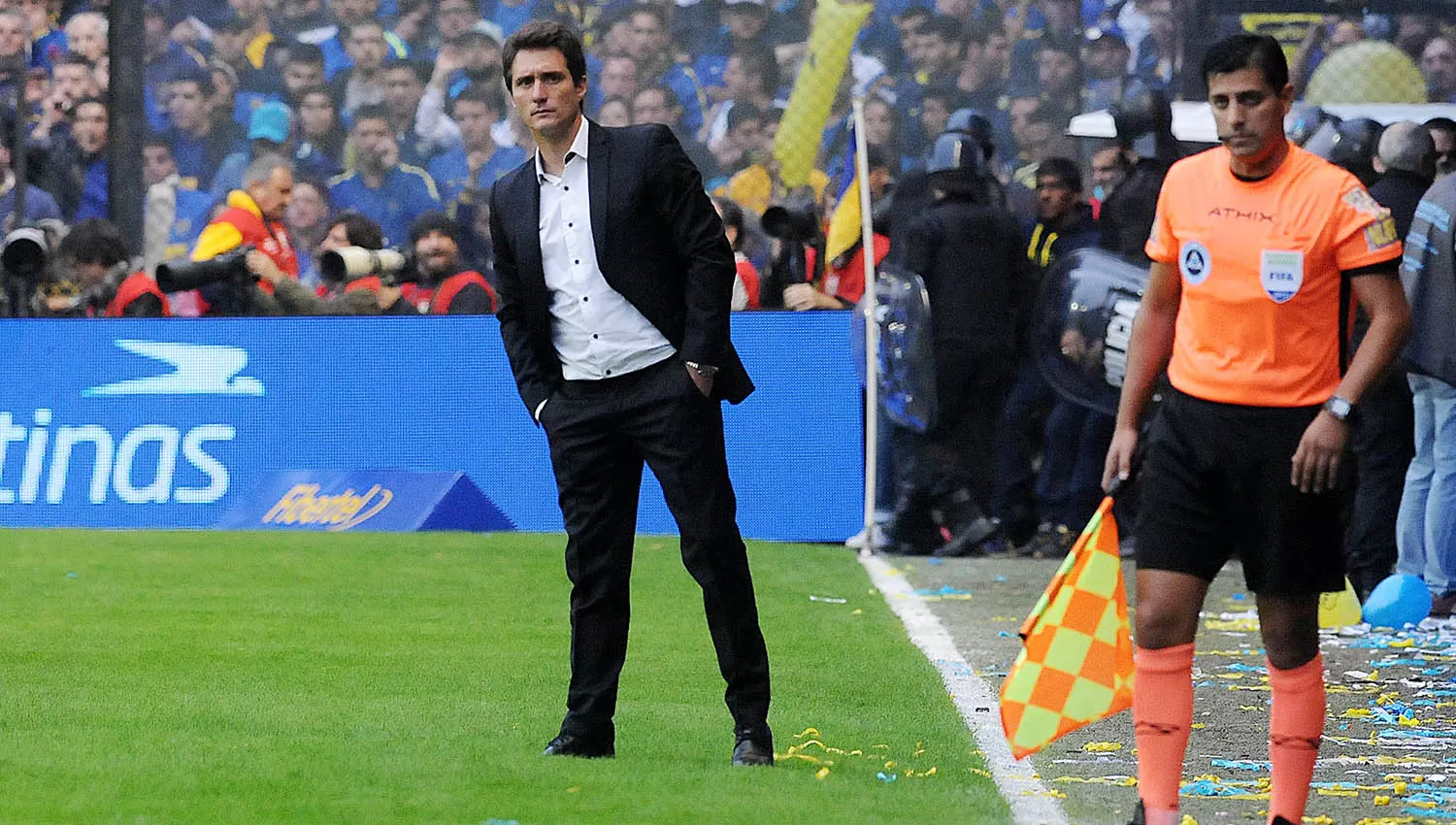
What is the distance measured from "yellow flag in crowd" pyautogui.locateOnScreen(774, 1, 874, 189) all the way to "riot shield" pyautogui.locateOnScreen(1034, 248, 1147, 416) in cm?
279

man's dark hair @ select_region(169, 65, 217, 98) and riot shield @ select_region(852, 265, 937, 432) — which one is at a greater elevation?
Result: man's dark hair @ select_region(169, 65, 217, 98)

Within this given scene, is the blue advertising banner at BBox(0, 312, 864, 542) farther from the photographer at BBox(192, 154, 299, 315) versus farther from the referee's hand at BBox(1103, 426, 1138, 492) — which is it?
the referee's hand at BBox(1103, 426, 1138, 492)

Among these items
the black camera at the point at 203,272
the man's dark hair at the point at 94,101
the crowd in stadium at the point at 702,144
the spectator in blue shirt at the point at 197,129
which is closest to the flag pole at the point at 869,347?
the crowd in stadium at the point at 702,144

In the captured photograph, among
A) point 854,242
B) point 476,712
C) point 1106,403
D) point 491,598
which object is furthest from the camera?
point 854,242

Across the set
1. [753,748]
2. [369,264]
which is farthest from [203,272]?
[753,748]

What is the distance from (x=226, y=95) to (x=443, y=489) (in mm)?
4141

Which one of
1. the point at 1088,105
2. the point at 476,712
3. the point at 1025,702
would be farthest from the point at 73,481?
the point at 1025,702

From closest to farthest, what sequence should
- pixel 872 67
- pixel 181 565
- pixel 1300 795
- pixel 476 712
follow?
1. pixel 1300 795
2. pixel 476 712
3. pixel 181 565
4. pixel 872 67

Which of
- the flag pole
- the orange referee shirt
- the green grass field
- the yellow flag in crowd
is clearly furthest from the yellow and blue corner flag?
the orange referee shirt

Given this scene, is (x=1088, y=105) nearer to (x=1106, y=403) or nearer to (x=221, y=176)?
(x=1106, y=403)

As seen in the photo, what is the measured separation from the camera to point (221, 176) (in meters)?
15.4

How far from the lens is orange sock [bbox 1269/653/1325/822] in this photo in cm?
458

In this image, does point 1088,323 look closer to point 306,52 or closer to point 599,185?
point 306,52

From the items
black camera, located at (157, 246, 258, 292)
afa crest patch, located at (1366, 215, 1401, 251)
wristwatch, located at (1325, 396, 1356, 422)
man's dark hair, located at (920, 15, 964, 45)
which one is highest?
afa crest patch, located at (1366, 215, 1401, 251)
